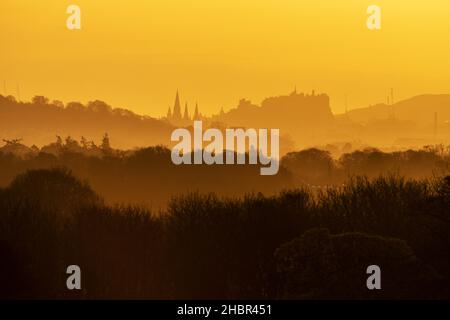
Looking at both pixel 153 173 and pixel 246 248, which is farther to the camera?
pixel 153 173

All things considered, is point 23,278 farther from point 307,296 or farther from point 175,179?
point 175,179

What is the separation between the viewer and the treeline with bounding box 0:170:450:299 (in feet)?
137

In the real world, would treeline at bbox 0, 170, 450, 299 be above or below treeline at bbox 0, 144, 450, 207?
below

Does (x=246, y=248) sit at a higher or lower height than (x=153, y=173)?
lower

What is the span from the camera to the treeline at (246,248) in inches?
1649

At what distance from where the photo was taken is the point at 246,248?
55062 mm

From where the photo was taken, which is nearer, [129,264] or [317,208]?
[129,264]

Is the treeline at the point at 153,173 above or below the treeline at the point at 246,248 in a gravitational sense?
above

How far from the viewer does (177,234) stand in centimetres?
5878

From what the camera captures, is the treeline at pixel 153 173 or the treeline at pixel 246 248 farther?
the treeline at pixel 153 173

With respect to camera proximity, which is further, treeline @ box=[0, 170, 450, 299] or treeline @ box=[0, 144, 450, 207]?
treeline @ box=[0, 144, 450, 207]

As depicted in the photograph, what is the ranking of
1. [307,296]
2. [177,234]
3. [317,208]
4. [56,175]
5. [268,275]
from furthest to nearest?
1. [56,175]
2. [317,208]
3. [177,234]
4. [268,275]
5. [307,296]

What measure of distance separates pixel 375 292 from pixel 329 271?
2.49 m
